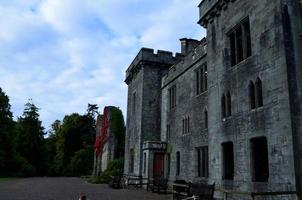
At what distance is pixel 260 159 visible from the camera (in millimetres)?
11914

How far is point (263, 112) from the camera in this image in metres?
11.5

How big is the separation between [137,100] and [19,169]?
27763mm

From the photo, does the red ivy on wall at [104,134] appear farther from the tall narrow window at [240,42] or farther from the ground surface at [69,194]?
the tall narrow window at [240,42]

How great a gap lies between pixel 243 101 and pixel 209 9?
17.8 feet

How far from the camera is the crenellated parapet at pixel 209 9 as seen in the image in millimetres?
14877

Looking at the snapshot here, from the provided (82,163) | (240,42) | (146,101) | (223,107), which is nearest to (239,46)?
(240,42)

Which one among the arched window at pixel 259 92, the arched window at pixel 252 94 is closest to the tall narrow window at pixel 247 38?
the arched window at pixel 252 94

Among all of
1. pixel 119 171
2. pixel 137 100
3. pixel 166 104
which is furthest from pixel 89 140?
pixel 166 104

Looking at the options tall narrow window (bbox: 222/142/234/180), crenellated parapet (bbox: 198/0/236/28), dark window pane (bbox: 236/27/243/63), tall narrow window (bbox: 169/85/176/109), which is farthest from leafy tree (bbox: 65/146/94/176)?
dark window pane (bbox: 236/27/243/63)

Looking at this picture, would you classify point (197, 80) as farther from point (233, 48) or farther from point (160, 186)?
point (160, 186)

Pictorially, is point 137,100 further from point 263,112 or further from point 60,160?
→ point 60,160

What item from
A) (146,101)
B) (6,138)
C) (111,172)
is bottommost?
(111,172)

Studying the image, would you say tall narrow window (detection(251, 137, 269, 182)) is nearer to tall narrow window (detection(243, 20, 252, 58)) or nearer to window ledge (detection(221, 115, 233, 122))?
window ledge (detection(221, 115, 233, 122))

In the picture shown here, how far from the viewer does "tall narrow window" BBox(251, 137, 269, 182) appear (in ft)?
38.4
